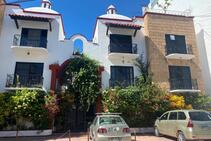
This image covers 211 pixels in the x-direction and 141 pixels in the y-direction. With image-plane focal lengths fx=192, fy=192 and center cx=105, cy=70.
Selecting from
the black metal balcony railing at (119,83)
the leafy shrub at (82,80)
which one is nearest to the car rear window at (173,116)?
the black metal balcony railing at (119,83)

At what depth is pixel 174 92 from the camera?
17.9 meters

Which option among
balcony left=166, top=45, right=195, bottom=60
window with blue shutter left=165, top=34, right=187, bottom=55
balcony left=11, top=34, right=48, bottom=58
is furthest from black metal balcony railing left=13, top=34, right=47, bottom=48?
window with blue shutter left=165, top=34, right=187, bottom=55

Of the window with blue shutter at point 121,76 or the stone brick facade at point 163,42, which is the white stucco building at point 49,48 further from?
the stone brick facade at point 163,42

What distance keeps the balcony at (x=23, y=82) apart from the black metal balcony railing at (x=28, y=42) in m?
2.93

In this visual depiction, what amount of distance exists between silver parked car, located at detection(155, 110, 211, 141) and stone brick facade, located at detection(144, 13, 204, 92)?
7.36m

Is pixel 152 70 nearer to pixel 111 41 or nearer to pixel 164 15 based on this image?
pixel 111 41

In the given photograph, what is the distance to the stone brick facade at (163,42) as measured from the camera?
18438 mm

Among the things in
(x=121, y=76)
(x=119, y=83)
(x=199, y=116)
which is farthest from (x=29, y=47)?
(x=199, y=116)

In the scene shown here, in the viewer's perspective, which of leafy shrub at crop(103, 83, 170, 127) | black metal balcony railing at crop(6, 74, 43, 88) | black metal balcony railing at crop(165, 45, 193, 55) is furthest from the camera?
black metal balcony railing at crop(165, 45, 193, 55)

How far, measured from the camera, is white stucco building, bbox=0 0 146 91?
16.5 meters

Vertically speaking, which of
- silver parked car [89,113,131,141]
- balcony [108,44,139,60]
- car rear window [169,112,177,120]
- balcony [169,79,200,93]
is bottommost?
silver parked car [89,113,131,141]

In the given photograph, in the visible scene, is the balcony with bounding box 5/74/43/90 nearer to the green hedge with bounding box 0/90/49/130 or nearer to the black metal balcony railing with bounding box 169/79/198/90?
the green hedge with bounding box 0/90/49/130

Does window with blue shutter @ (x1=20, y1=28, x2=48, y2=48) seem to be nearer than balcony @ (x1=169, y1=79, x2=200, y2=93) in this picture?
Yes

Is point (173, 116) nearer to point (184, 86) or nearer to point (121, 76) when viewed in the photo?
point (121, 76)
